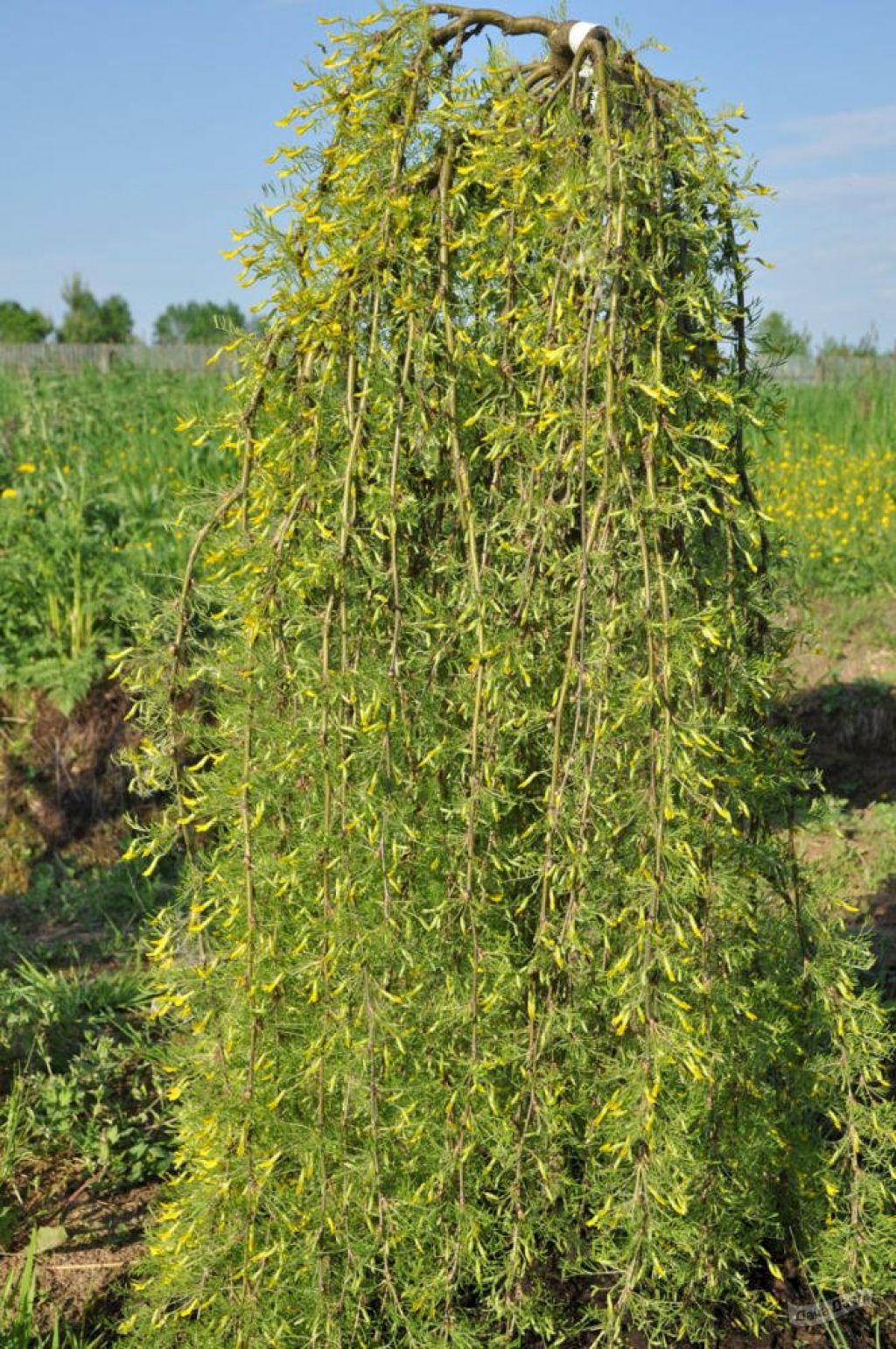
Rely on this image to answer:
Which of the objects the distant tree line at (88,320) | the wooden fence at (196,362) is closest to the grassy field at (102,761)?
the wooden fence at (196,362)

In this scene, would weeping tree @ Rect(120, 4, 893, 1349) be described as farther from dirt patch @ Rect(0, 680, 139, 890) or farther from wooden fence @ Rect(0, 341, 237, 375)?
wooden fence @ Rect(0, 341, 237, 375)

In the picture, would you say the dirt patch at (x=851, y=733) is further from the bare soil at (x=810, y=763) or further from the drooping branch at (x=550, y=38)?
the drooping branch at (x=550, y=38)

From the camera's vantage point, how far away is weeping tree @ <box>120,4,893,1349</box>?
1946 millimetres

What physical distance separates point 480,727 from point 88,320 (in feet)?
187

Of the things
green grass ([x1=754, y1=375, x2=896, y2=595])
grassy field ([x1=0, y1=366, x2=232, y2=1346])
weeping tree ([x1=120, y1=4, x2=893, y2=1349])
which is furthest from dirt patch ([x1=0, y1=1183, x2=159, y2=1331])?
green grass ([x1=754, y1=375, x2=896, y2=595])

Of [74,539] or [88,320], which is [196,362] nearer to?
[74,539]

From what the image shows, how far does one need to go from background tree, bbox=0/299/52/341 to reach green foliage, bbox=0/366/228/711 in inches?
2293

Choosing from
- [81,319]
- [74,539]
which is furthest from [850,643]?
[81,319]

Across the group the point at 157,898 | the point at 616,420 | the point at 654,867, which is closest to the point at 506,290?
the point at 616,420

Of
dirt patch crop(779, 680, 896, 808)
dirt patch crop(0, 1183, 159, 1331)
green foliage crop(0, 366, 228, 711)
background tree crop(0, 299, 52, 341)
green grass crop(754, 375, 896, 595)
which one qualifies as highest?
background tree crop(0, 299, 52, 341)

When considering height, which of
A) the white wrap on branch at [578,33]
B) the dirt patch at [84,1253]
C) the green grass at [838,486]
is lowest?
the dirt patch at [84,1253]

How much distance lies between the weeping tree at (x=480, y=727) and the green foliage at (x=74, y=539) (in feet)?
9.94

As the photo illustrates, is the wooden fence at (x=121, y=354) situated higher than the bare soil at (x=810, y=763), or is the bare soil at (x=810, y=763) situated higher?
the wooden fence at (x=121, y=354)

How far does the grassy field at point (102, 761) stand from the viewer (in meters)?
2.76
